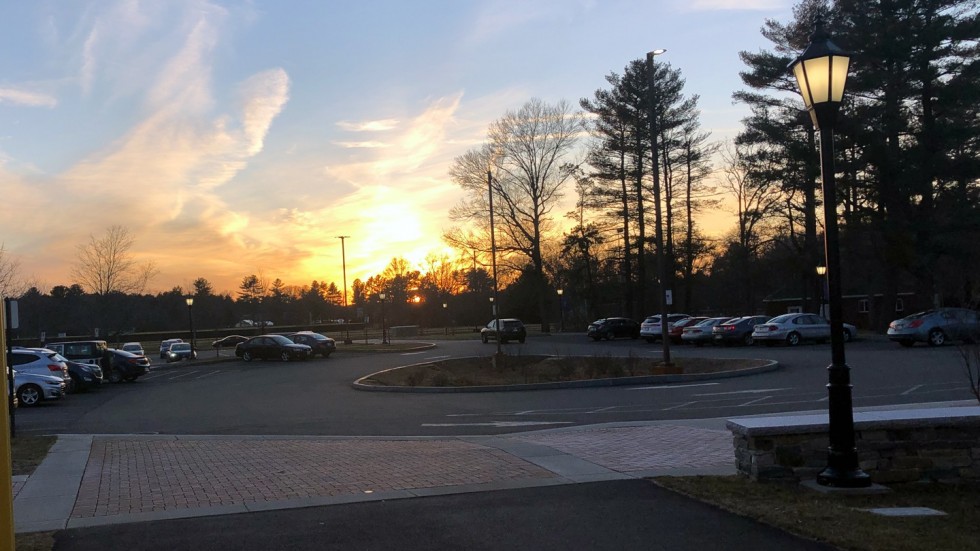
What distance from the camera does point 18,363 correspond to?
24.2 meters

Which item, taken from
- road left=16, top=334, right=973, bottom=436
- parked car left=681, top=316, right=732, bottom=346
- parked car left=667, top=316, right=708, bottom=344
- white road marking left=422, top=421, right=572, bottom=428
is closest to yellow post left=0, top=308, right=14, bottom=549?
road left=16, top=334, right=973, bottom=436

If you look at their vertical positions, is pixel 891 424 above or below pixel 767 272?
below

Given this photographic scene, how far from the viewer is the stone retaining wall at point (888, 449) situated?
8195mm

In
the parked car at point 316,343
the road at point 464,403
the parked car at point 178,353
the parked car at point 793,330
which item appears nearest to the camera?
the road at point 464,403

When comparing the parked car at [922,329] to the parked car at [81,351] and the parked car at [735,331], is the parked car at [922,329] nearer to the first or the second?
the parked car at [735,331]

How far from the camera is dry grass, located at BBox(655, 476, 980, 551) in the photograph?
235 inches

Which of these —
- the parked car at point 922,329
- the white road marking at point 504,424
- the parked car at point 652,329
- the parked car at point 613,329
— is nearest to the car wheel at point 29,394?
the white road marking at point 504,424

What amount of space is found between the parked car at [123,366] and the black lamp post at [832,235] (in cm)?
3122

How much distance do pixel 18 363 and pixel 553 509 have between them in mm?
22396

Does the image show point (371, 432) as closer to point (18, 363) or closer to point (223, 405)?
point (223, 405)

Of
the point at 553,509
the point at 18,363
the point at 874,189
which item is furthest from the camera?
the point at 874,189

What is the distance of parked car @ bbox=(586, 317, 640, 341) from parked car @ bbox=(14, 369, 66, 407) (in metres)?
37.3

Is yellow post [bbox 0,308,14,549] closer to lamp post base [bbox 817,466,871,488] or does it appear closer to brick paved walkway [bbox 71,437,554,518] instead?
brick paved walkway [bbox 71,437,554,518]

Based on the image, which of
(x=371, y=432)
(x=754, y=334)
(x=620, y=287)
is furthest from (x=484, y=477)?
(x=620, y=287)
